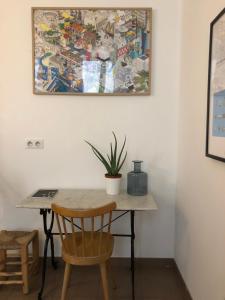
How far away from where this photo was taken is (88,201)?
2.10 meters

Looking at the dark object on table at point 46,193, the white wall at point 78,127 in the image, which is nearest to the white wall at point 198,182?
the white wall at point 78,127

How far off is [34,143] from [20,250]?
91cm

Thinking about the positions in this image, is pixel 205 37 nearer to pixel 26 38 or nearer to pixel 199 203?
pixel 199 203

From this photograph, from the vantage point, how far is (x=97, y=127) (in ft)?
7.98

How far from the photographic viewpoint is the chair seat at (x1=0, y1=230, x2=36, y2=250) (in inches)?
83.7

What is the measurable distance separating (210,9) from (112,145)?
4.25 ft

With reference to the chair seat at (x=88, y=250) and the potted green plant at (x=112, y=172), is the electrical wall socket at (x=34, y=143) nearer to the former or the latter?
the potted green plant at (x=112, y=172)

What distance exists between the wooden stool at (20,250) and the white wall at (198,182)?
1260mm

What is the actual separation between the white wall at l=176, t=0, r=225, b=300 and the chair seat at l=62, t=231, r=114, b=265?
24.6 inches

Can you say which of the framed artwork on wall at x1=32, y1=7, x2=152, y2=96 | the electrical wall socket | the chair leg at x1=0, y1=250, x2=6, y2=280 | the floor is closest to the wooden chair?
the floor

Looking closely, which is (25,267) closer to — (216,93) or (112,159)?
(112,159)

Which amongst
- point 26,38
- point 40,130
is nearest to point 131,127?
point 40,130

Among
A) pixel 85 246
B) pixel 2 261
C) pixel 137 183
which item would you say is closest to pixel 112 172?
pixel 137 183

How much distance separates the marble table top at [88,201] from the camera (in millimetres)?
1963
